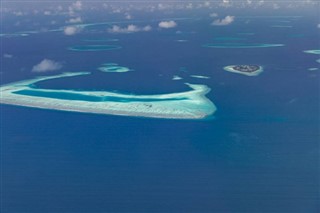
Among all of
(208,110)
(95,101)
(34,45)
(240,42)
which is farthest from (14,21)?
(208,110)

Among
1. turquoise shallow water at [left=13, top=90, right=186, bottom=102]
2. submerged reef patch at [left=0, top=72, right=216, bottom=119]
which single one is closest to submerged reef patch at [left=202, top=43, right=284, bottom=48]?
submerged reef patch at [left=0, top=72, right=216, bottom=119]

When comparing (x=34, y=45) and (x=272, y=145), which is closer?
(x=272, y=145)

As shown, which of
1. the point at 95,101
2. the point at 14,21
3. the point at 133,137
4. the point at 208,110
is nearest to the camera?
the point at 133,137

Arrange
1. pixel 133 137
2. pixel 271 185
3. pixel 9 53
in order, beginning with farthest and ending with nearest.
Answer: pixel 9 53 < pixel 133 137 < pixel 271 185

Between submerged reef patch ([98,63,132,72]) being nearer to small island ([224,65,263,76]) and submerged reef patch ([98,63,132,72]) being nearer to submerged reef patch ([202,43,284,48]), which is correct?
small island ([224,65,263,76])

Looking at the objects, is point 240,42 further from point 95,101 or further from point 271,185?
Result: point 271,185

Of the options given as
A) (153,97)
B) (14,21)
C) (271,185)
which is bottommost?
(271,185)

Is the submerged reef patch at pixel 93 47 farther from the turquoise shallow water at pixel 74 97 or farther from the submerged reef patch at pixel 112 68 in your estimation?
the turquoise shallow water at pixel 74 97

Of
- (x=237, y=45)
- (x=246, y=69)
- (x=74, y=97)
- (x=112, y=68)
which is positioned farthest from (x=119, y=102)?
(x=237, y=45)
